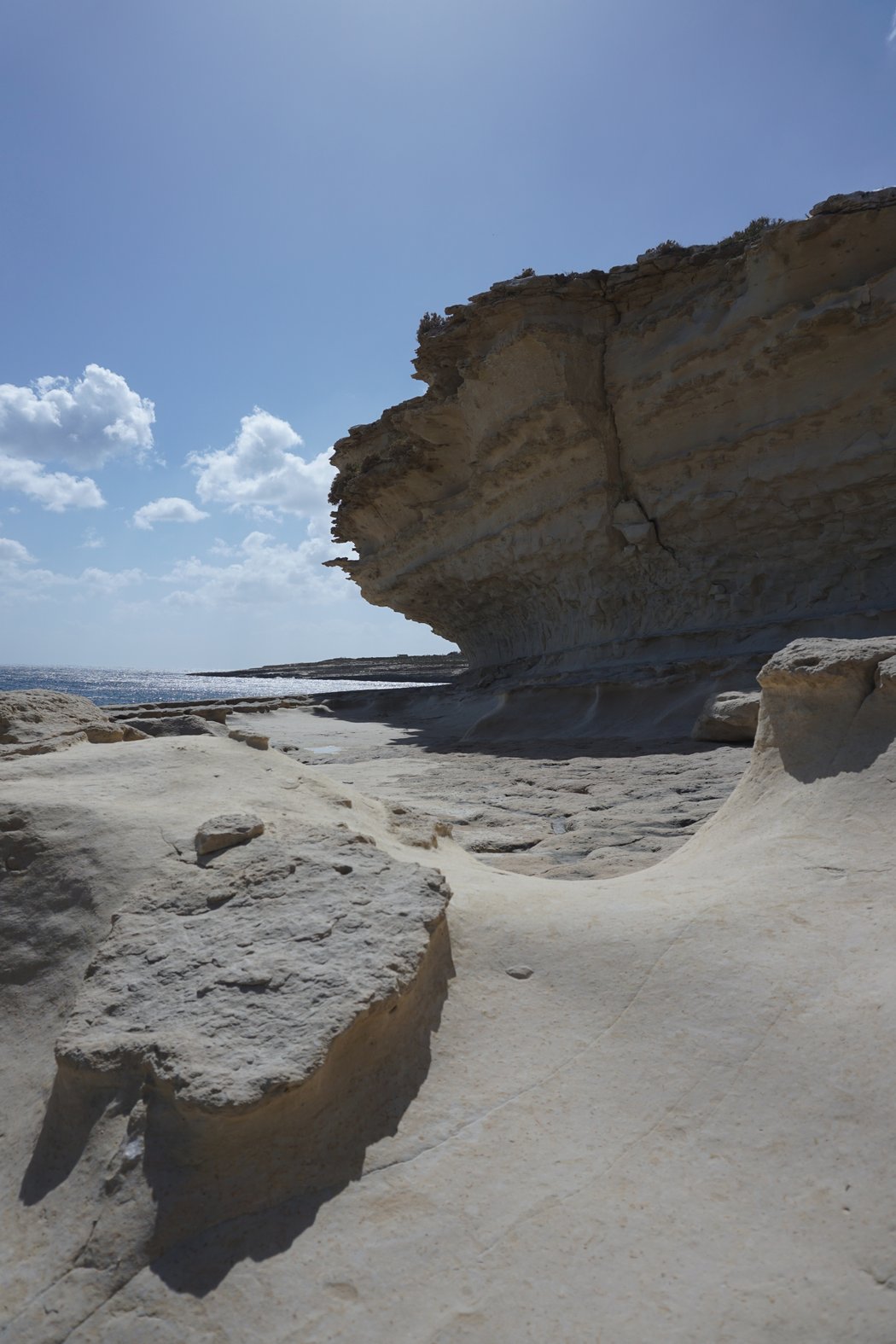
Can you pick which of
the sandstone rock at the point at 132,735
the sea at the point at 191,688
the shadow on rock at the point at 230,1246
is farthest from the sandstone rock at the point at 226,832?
the sea at the point at 191,688

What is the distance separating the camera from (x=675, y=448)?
33.2ft

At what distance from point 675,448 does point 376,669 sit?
37.1 meters

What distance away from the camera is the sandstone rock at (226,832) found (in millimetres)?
2264

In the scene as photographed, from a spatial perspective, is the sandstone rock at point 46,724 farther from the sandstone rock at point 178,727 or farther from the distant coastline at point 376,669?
the distant coastline at point 376,669

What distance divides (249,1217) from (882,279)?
9.59 m

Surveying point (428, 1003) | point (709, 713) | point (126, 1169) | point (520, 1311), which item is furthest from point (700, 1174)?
point (709, 713)

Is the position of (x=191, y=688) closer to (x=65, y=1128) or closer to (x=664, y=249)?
(x=664, y=249)

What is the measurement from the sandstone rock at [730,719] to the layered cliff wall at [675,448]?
5.58 ft

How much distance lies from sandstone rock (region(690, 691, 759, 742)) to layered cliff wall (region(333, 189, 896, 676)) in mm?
1700

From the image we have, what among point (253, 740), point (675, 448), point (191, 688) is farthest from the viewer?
point (191, 688)

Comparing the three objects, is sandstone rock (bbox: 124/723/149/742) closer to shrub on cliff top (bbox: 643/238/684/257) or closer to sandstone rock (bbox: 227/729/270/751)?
sandstone rock (bbox: 227/729/270/751)

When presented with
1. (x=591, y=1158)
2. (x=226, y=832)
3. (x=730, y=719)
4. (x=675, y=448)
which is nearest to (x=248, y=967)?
(x=226, y=832)

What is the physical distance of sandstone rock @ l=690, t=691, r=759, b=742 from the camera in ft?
22.0

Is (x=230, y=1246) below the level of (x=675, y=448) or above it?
below
